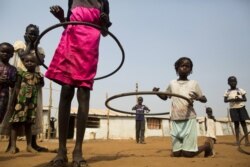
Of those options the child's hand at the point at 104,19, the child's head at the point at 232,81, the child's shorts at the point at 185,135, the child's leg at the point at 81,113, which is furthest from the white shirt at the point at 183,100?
the child's head at the point at 232,81

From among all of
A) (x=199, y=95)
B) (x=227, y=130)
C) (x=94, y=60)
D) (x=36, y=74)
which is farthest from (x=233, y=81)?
(x=227, y=130)

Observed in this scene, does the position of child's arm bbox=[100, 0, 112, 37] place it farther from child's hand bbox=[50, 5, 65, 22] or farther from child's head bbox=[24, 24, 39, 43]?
child's head bbox=[24, 24, 39, 43]

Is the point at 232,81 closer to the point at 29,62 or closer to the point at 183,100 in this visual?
the point at 183,100

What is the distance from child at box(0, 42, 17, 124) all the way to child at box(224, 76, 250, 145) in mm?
6702

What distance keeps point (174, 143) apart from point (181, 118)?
0.46m

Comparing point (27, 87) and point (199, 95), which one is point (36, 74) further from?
point (199, 95)

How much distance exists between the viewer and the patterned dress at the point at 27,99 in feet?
17.7

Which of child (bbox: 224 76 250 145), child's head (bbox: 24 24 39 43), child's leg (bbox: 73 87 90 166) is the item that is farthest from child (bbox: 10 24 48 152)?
child (bbox: 224 76 250 145)

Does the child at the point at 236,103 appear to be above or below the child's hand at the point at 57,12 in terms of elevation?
below

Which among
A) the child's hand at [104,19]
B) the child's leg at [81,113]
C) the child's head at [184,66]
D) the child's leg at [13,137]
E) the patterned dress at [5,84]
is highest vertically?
the child's hand at [104,19]

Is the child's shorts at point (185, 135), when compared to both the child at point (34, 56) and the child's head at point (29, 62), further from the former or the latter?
the child's head at point (29, 62)

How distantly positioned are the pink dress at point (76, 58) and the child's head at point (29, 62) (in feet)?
7.38

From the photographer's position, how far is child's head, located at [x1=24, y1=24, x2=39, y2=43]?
5905mm

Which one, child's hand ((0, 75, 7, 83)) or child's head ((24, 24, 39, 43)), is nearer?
child's hand ((0, 75, 7, 83))
